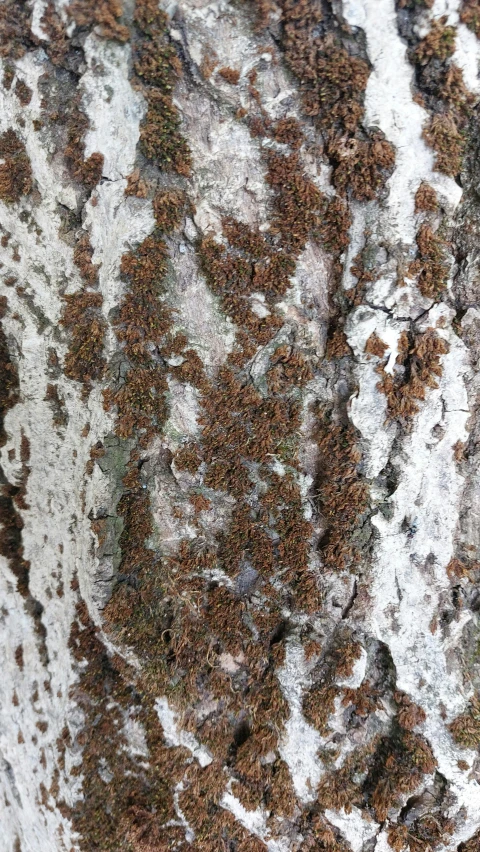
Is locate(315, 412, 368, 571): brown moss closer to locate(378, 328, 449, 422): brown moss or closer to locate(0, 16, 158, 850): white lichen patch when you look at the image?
locate(378, 328, 449, 422): brown moss

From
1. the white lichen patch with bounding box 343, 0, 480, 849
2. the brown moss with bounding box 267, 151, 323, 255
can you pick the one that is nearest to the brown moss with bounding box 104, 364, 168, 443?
the brown moss with bounding box 267, 151, 323, 255

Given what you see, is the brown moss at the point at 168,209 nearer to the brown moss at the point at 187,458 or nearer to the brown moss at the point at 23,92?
the brown moss at the point at 23,92

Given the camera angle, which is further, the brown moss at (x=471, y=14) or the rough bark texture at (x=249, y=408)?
the rough bark texture at (x=249, y=408)

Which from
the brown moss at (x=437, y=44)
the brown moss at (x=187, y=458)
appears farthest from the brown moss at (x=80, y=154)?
the brown moss at (x=437, y=44)

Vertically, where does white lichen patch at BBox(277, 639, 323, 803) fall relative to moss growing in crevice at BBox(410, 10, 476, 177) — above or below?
below

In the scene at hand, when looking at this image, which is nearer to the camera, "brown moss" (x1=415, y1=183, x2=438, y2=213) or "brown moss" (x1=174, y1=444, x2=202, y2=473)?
"brown moss" (x1=415, y1=183, x2=438, y2=213)

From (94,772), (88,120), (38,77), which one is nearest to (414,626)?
(94,772)
